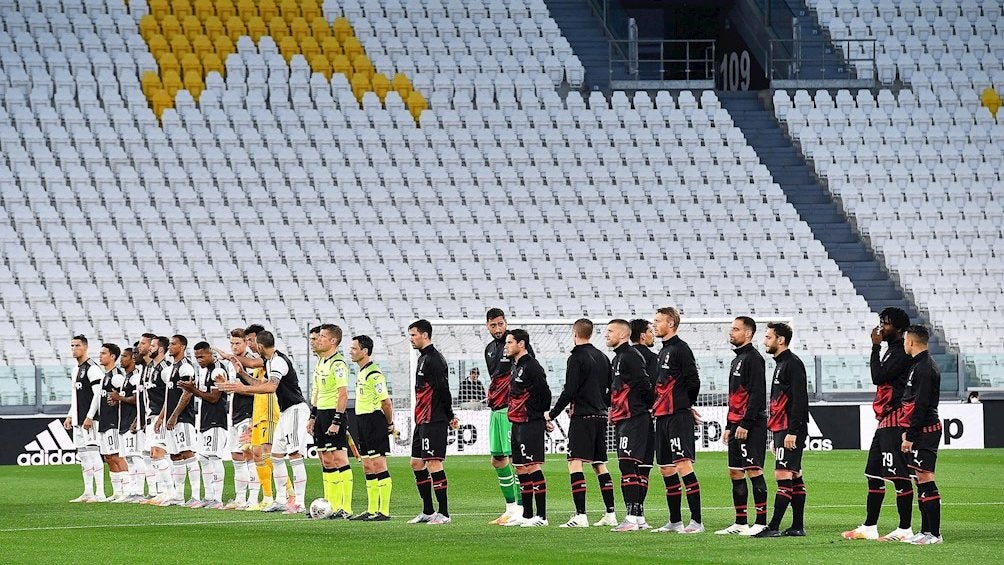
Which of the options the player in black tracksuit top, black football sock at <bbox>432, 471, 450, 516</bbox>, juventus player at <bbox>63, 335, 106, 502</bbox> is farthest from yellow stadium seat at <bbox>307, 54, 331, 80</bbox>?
the player in black tracksuit top

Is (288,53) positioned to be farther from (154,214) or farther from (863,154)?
(863,154)

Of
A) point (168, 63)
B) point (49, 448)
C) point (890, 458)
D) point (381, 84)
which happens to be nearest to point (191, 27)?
point (168, 63)

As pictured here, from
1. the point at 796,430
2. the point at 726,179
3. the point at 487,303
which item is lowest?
the point at 796,430

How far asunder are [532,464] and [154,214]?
1782 centimetres

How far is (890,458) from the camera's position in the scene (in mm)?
13625

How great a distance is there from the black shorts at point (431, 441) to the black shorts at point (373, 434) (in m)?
Answer: 0.34

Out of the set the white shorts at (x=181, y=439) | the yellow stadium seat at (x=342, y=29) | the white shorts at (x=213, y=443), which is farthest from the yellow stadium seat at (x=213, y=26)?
the white shorts at (x=213, y=443)

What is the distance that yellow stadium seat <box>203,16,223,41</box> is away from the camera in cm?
3534

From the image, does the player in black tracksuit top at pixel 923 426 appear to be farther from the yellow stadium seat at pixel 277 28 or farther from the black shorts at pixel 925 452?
the yellow stadium seat at pixel 277 28

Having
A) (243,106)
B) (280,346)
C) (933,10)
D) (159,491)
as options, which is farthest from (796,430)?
(933,10)

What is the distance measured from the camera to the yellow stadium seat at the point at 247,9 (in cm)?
3591

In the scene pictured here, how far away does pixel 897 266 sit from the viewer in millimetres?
33500

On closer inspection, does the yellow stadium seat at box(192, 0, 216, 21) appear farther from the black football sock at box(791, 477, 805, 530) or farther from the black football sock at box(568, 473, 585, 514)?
the black football sock at box(791, 477, 805, 530)

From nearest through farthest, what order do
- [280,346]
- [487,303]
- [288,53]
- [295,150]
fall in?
1. [280,346]
2. [487,303]
3. [295,150]
4. [288,53]
